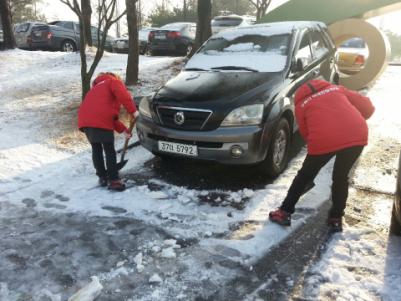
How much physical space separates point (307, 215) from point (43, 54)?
42.6 feet

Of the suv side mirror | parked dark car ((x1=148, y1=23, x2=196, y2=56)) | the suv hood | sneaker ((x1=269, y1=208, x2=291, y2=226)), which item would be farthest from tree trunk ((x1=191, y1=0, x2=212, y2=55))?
sneaker ((x1=269, y1=208, x2=291, y2=226))

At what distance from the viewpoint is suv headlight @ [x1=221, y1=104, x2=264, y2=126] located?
457cm

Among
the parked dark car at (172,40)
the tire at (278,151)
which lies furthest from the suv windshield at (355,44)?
the tire at (278,151)

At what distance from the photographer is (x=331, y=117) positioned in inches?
141

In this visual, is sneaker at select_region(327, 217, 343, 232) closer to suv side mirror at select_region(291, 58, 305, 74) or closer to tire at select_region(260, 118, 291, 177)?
tire at select_region(260, 118, 291, 177)

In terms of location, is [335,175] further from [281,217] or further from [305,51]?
[305,51]

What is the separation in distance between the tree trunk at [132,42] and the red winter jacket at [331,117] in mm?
6174

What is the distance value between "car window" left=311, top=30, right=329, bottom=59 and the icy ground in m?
1.60

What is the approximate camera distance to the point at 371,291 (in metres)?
3.01

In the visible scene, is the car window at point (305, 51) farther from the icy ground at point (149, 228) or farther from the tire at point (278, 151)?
the icy ground at point (149, 228)

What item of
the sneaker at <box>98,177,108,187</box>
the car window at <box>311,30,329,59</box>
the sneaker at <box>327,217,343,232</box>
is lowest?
the sneaker at <box>98,177,108,187</box>

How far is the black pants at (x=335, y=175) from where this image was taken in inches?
145

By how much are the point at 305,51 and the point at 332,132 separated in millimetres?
2754

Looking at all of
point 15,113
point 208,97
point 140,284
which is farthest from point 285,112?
point 15,113
